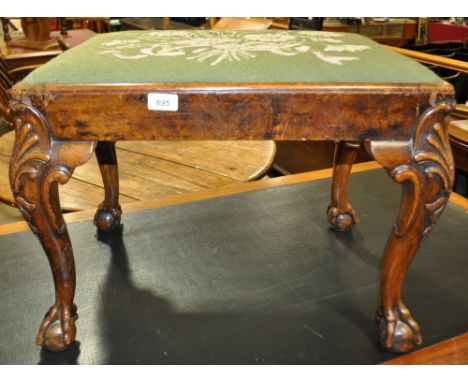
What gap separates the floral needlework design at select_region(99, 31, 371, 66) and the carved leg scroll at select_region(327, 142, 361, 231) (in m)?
0.28

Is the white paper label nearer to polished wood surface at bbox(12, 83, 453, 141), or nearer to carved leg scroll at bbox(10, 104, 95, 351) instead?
polished wood surface at bbox(12, 83, 453, 141)

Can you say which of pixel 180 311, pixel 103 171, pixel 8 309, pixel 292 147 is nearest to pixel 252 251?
pixel 180 311

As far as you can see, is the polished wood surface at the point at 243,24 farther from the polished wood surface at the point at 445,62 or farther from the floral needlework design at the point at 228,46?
the floral needlework design at the point at 228,46

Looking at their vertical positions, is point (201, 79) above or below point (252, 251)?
above

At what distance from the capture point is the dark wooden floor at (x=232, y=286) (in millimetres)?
756

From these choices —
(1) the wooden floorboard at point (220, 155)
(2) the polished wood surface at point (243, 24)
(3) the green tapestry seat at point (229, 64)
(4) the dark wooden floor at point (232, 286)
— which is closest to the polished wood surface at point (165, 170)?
(1) the wooden floorboard at point (220, 155)

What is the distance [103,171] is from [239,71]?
1.64 feet

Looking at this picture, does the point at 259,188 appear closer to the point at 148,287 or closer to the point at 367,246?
the point at 367,246

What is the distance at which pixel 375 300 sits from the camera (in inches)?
34.1

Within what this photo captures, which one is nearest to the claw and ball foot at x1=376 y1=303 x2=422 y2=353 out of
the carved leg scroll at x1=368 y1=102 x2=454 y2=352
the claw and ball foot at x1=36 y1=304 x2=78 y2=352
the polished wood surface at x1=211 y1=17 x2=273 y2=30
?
the carved leg scroll at x1=368 y1=102 x2=454 y2=352

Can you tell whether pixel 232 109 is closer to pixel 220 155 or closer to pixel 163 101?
pixel 163 101

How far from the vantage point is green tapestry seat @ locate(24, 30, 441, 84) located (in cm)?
61

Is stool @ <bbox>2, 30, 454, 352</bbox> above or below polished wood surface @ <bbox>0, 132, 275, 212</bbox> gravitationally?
above

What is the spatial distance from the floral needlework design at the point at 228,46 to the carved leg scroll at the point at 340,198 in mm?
280
